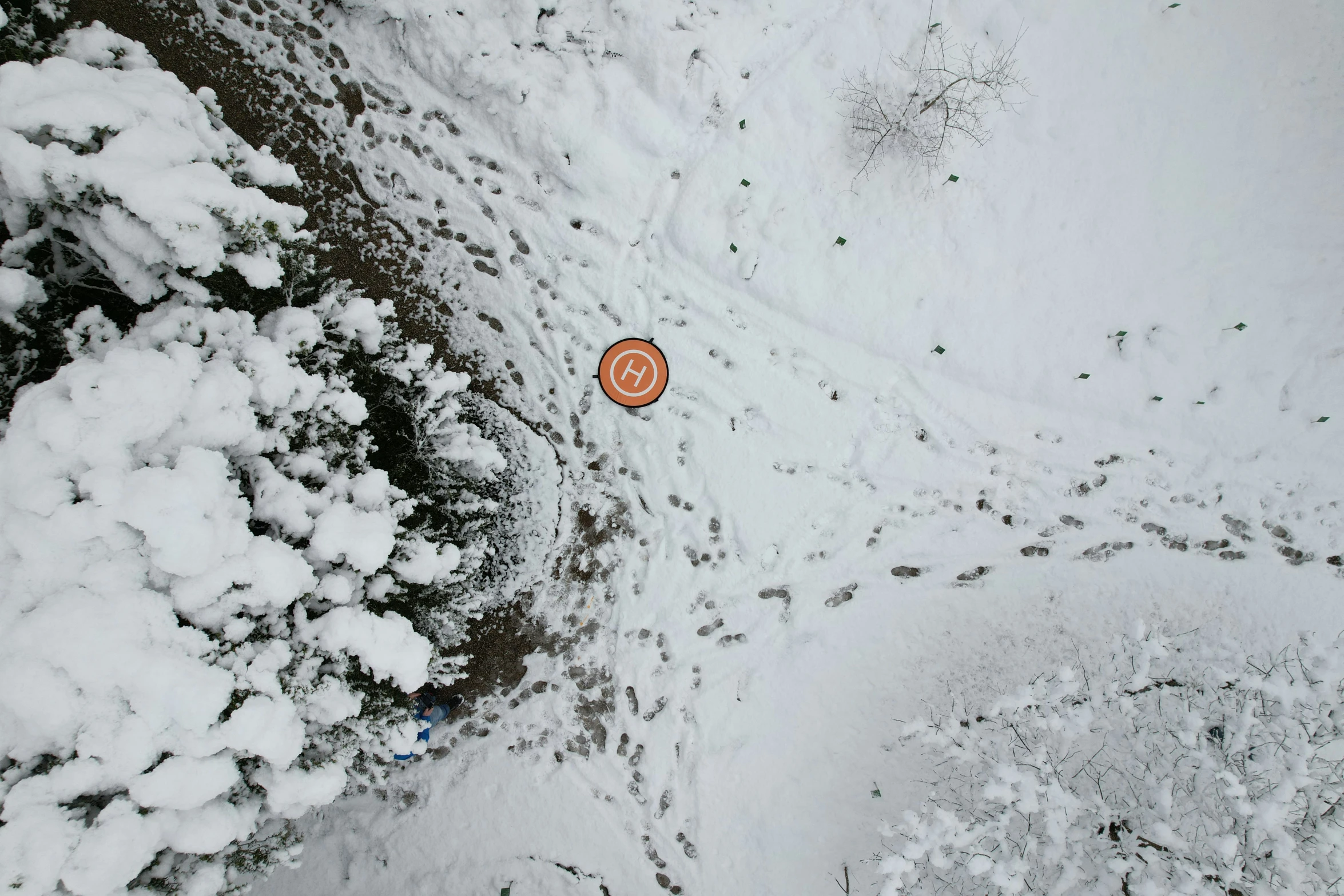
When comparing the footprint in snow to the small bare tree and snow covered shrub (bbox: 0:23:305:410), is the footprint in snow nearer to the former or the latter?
the small bare tree

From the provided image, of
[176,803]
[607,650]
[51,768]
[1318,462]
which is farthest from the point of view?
[607,650]

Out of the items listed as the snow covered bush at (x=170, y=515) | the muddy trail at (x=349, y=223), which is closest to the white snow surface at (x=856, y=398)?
the muddy trail at (x=349, y=223)

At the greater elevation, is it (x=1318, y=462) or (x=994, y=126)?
(x=994, y=126)

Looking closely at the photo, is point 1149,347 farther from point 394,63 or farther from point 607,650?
point 394,63


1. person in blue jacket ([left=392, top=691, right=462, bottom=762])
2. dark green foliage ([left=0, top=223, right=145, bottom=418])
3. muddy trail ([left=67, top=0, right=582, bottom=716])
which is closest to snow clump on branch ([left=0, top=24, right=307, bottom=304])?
dark green foliage ([left=0, top=223, right=145, bottom=418])

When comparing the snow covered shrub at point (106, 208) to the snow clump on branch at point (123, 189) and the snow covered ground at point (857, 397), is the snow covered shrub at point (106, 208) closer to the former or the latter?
the snow clump on branch at point (123, 189)

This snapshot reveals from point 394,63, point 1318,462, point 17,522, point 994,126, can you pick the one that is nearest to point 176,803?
point 17,522
